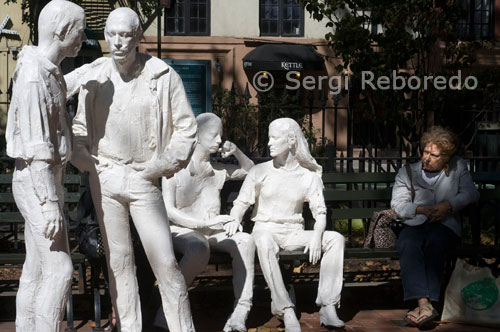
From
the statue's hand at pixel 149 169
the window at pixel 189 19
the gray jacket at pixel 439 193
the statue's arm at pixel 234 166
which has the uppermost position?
the window at pixel 189 19

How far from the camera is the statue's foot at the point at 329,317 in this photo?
20.8 ft

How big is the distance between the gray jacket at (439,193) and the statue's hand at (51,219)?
3.14 meters

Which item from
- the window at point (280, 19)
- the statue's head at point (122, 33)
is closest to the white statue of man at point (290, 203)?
the statue's head at point (122, 33)

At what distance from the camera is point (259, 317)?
22.4 feet

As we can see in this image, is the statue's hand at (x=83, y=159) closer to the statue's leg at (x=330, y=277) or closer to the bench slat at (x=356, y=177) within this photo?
→ the statue's leg at (x=330, y=277)

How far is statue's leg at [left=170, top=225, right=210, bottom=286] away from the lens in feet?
20.1

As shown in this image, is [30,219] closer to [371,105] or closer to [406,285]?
[406,285]

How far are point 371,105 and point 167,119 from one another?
5915 mm

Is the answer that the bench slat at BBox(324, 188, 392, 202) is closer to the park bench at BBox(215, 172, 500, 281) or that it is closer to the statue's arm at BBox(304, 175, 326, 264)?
the park bench at BBox(215, 172, 500, 281)

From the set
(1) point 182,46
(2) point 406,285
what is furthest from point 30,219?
(1) point 182,46

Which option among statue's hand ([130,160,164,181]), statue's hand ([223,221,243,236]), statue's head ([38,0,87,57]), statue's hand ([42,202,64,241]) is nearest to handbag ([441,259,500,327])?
statue's hand ([223,221,243,236])

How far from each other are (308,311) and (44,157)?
3121 mm

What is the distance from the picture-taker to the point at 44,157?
4.51 meters

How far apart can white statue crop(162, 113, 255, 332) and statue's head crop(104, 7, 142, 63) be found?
165cm
